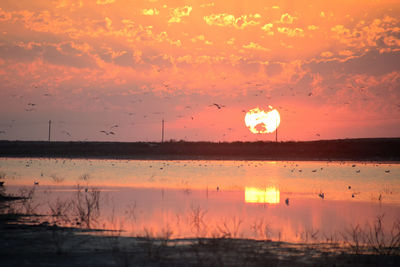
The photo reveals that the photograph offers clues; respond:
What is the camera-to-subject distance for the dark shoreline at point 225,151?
278 feet

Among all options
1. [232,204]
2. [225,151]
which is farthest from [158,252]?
[225,151]

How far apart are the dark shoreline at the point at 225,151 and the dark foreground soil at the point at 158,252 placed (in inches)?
2637

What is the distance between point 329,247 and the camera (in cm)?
1477

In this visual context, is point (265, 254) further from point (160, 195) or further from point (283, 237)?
point (160, 195)

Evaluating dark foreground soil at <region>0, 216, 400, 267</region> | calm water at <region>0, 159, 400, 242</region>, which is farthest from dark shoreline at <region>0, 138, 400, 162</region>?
dark foreground soil at <region>0, 216, 400, 267</region>

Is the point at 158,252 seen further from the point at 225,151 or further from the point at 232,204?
the point at 225,151

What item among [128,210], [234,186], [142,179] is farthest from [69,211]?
[142,179]

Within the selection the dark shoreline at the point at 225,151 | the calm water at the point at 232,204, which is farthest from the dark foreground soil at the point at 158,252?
the dark shoreline at the point at 225,151

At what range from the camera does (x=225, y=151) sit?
313 feet

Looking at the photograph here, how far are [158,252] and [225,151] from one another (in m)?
82.6

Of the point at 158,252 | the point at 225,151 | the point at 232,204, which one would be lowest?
the point at 158,252

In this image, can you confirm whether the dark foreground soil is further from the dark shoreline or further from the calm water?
the dark shoreline

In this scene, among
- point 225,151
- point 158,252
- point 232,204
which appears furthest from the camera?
point 225,151

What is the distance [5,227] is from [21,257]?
437 centimetres
